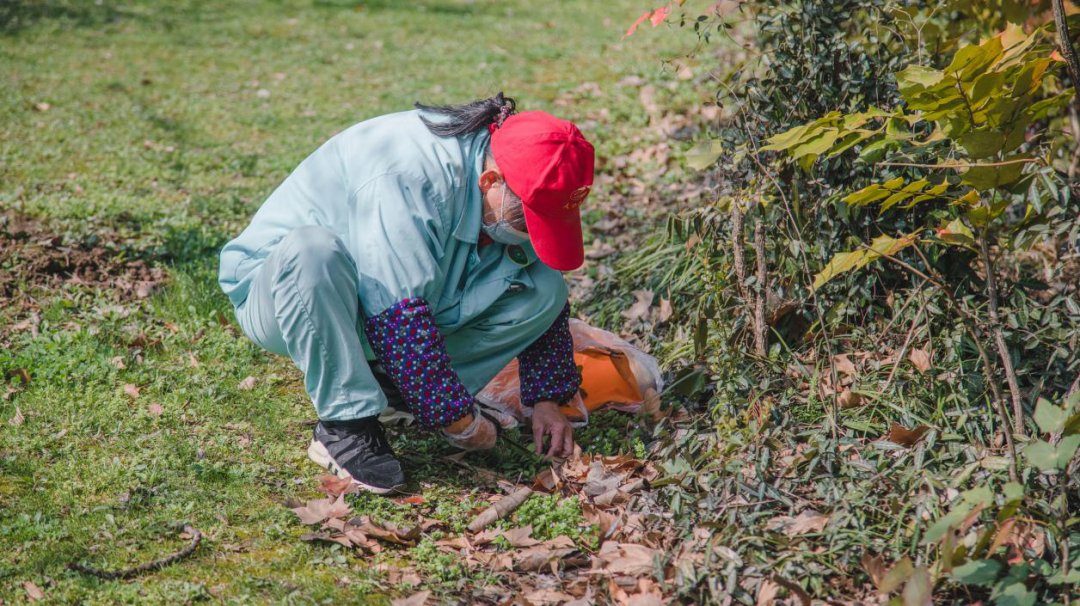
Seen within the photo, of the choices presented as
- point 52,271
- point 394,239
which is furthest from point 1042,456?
point 52,271

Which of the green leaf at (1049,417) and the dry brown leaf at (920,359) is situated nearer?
the green leaf at (1049,417)

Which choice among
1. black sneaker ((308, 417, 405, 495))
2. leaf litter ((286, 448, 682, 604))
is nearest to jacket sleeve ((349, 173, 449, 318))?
black sneaker ((308, 417, 405, 495))

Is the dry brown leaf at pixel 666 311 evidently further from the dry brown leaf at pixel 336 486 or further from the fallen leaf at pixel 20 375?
the fallen leaf at pixel 20 375

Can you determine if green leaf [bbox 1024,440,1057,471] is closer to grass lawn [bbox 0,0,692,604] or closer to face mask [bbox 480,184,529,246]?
grass lawn [bbox 0,0,692,604]

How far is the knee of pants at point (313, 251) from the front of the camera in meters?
2.77

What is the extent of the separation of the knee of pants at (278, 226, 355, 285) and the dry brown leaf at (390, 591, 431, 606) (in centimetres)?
91

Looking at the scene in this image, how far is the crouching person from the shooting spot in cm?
278

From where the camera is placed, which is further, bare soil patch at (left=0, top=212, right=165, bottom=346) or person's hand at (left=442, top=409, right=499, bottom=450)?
bare soil patch at (left=0, top=212, right=165, bottom=346)

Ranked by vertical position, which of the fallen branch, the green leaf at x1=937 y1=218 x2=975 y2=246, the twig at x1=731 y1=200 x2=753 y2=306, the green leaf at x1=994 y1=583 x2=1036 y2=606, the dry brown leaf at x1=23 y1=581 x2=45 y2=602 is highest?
the green leaf at x1=937 y1=218 x2=975 y2=246

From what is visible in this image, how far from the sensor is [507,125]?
2.86 m

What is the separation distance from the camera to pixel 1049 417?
196cm

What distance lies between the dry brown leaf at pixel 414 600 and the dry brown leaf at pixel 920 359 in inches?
61.9

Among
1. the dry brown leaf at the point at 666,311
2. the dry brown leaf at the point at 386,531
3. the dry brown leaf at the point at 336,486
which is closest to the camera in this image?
the dry brown leaf at the point at 386,531

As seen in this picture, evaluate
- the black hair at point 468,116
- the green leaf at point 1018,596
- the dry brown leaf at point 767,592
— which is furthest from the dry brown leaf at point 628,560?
the black hair at point 468,116
